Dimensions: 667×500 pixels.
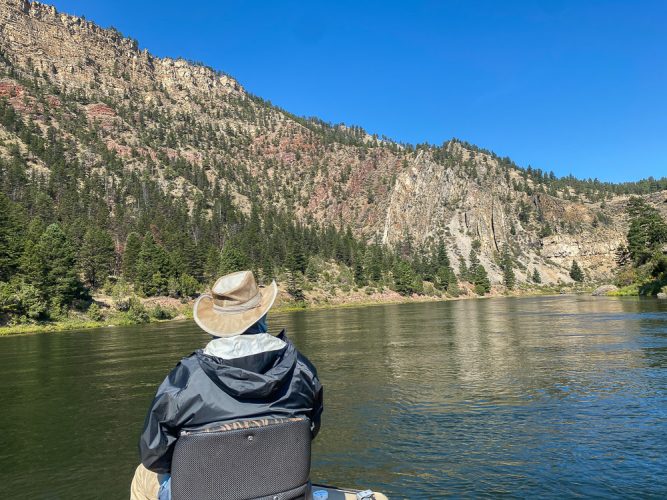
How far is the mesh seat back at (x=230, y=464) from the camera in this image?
157 inches

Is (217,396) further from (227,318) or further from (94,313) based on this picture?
(94,313)

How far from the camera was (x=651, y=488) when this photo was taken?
8.66 metres

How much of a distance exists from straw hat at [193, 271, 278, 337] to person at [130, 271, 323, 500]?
1 centimetres

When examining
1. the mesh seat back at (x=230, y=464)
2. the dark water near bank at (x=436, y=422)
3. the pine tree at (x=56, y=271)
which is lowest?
the dark water near bank at (x=436, y=422)

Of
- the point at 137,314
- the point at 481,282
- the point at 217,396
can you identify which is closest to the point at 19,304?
the point at 137,314

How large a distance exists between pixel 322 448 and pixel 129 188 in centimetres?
18924

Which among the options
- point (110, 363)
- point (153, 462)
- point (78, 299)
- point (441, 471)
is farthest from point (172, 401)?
point (78, 299)

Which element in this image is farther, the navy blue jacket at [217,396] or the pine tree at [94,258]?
the pine tree at [94,258]

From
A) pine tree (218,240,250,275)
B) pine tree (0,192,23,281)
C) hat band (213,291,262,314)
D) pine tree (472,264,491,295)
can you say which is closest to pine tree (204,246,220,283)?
pine tree (218,240,250,275)

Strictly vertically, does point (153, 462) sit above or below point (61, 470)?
above

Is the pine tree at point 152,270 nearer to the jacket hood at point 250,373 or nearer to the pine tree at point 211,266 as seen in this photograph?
the pine tree at point 211,266

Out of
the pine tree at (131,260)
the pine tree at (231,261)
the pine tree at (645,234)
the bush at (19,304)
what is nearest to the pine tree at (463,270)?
the pine tree at (645,234)

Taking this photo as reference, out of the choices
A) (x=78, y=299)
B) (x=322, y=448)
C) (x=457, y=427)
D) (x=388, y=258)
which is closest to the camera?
(x=322, y=448)

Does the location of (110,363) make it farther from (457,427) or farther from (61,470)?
(457,427)
